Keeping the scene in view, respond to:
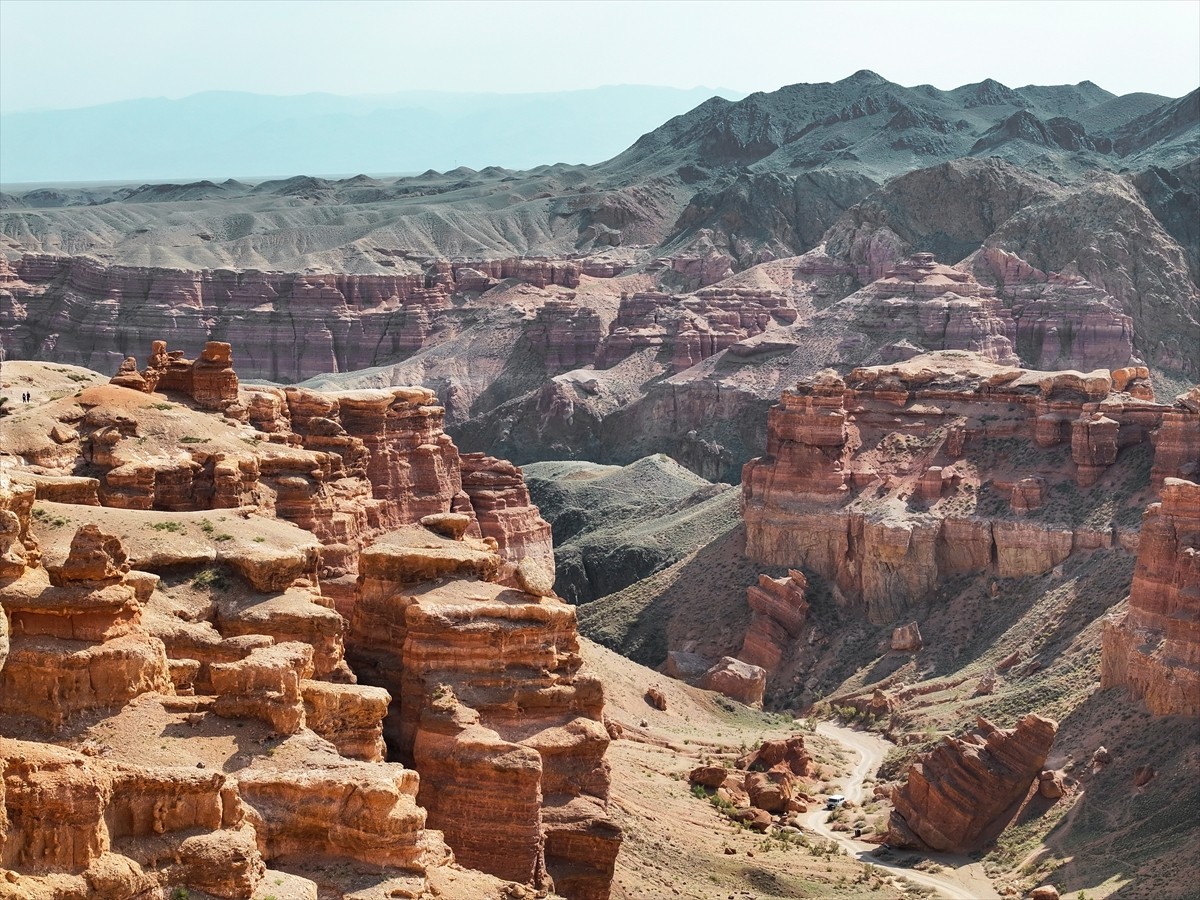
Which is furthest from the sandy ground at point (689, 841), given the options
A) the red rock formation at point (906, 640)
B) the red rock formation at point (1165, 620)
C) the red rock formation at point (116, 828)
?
the red rock formation at point (116, 828)

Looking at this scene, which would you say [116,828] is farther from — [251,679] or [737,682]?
[737,682]

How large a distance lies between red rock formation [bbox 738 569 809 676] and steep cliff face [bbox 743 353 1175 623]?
2387mm

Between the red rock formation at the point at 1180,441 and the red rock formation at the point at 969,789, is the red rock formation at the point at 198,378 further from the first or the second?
the red rock formation at the point at 1180,441

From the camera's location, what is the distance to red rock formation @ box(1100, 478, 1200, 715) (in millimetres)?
56219

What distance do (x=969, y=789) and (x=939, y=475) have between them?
32.6 meters

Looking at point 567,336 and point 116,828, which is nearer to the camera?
point 116,828

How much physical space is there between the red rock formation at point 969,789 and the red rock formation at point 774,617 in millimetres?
27006

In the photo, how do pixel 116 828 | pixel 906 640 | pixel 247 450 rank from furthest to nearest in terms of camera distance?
pixel 906 640 → pixel 247 450 → pixel 116 828

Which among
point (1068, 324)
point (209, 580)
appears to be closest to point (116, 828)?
point (209, 580)

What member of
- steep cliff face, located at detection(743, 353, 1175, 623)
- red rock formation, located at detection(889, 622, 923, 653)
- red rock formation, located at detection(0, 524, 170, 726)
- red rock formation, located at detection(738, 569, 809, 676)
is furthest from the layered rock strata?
steep cliff face, located at detection(743, 353, 1175, 623)

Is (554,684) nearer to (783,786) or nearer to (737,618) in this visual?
(783,786)

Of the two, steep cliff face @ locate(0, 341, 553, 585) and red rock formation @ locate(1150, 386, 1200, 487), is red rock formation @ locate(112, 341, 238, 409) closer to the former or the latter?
steep cliff face @ locate(0, 341, 553, 585)

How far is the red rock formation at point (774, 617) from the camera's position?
276 feet

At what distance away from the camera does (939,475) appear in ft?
286
